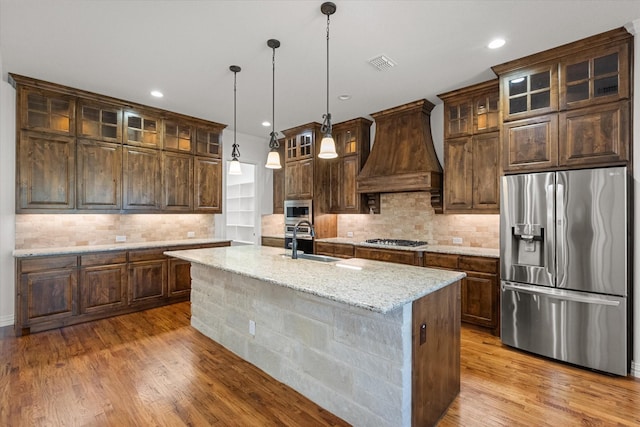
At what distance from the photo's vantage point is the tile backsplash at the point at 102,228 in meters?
3.97

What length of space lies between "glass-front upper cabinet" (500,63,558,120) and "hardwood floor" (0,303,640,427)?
92.1 inches

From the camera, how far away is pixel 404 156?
14.7 ft

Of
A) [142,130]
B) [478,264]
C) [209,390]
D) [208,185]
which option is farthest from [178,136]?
[478,264]

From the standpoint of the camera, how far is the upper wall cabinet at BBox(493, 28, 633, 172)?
2680mm

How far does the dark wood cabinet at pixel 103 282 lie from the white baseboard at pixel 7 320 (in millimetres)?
748

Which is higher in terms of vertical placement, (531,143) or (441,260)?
(531,143)

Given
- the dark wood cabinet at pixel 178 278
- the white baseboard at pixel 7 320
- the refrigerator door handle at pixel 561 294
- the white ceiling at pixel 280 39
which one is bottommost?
the white baseboard at pixel 7 320

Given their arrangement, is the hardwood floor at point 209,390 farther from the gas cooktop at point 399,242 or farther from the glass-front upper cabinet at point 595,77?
the glass-front upper cabinet at point 595,77

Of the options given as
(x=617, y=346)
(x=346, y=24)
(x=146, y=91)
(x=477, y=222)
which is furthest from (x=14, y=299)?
(x=617, y=346)

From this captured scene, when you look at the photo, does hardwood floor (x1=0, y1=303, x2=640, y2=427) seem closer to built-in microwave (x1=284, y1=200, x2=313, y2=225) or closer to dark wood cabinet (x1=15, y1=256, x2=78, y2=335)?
dark wood cabinet (x1=15, y1=256, x2=78, y2=335)

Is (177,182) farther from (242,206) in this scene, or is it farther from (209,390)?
(209,390)

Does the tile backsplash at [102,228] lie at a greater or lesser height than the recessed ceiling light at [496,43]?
lesser

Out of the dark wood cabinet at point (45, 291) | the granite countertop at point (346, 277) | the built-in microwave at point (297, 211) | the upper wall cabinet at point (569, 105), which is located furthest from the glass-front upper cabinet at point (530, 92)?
the dark wood cabinet at point (45, 291)

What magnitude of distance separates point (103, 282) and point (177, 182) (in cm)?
170
